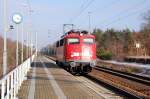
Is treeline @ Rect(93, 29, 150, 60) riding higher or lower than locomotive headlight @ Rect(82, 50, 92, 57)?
higher

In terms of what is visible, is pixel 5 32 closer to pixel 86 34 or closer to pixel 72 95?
pixel 72 95

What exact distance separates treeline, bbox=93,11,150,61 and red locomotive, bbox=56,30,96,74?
5079 cm

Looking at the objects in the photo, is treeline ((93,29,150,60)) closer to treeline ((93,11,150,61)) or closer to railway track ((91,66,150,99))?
treeline ((93,11,150,61))

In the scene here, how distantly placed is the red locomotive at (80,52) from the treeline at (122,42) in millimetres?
50790

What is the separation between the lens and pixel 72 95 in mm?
17719

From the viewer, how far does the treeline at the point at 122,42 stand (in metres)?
91.8

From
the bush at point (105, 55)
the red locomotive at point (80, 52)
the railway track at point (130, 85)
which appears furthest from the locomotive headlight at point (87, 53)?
the bush at point (105, 55)

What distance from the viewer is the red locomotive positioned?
35562mm

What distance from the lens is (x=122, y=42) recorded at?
129 meters

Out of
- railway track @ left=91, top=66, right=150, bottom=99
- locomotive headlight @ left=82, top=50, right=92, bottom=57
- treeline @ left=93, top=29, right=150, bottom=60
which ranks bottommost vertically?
railway track @ left=91, top=66, right=150, bottom=99

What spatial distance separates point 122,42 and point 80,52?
307ft

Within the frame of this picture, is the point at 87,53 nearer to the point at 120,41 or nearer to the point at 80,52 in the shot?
the point at 80,52

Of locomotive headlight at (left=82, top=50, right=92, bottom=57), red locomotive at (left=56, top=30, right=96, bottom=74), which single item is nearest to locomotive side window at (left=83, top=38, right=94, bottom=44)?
red locomotive at (left=56, top=30, right=96, bottom=74)

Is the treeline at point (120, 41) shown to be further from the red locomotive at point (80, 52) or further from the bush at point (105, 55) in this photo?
the red locomotive at point (80, 52)
